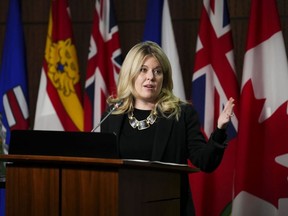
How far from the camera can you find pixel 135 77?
2939mm

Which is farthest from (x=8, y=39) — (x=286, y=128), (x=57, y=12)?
(x=286, y=128)

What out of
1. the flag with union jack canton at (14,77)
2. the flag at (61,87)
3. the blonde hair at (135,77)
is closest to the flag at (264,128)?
the flag at (61,87)

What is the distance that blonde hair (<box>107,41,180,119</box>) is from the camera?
2.91 metres

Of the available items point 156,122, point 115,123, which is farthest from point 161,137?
point 115,123

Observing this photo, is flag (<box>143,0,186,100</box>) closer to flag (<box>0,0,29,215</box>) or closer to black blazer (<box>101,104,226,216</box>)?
flag (<box>0,0,29,215</box>)

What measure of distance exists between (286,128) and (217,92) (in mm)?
572

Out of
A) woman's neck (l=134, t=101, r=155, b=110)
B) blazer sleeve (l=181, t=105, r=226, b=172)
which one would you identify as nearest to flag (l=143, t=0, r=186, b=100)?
woman's neck (l=134, t=101, r=155, b=110)

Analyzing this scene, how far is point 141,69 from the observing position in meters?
2.94

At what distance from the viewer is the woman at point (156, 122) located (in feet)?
8.96

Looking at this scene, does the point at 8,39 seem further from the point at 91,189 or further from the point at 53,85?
the point at 91,189

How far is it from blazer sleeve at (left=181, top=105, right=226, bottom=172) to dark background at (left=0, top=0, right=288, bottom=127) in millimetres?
1970

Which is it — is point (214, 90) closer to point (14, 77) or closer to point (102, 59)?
point (102, 59)

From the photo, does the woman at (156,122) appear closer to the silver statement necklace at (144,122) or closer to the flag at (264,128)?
the silver statement necklace at (144,122)

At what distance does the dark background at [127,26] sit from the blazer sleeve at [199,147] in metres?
1.97
